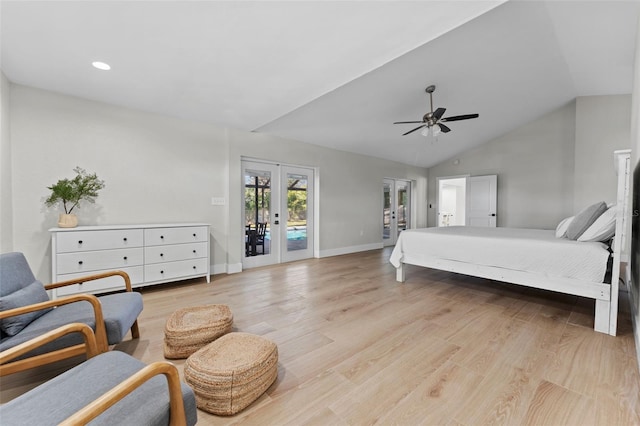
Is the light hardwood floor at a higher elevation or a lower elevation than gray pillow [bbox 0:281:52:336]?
lower

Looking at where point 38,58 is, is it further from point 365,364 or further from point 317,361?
point 365,364

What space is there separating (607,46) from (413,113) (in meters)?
2.64

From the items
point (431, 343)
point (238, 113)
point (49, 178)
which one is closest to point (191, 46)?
point (238, 113)

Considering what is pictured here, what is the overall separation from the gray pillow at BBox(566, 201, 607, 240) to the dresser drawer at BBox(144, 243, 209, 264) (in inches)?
177

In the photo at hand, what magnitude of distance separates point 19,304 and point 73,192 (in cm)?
207

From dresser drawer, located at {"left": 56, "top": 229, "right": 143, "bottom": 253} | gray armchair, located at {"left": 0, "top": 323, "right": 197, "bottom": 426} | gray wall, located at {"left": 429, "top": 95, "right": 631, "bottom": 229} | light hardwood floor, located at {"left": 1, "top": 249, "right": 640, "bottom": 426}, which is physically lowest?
light hardwood floor, located at {"left": 1, "top": 249, "right": 640, "bottom": 426}

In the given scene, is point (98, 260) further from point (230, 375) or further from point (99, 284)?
point (230, 375)

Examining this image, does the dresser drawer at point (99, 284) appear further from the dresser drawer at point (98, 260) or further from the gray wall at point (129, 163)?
the gray wall at point (129, 163)

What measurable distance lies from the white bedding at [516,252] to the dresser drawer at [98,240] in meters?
3.51

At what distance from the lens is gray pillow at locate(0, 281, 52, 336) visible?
1491 millimetres

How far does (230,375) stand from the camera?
1400 mm

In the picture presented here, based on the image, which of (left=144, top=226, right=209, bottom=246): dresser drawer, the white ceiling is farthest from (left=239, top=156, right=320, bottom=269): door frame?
(left=144, top=226, right=209, bottom=246): dresser drawer

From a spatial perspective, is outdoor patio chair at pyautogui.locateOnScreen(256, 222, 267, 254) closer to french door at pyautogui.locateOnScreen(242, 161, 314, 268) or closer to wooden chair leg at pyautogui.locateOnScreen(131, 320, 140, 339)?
french door at pyautogui.locateOnScreen(242, 161, 314, 268)

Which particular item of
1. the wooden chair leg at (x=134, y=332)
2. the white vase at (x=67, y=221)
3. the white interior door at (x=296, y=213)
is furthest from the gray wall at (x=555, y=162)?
the white vase at (x=67, y=221)
